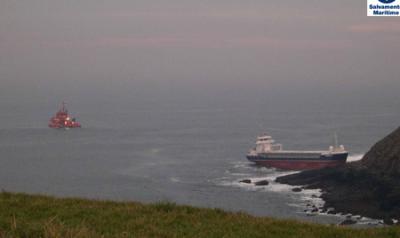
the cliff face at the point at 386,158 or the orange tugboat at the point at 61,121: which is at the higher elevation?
the orange tugboat at the point at 61,121

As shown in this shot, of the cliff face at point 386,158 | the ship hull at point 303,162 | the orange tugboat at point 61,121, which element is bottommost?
the ship hull at point 303,162

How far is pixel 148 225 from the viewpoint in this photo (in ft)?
20.5

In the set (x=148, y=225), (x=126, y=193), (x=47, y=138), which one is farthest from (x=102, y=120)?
(x=148, y=225)

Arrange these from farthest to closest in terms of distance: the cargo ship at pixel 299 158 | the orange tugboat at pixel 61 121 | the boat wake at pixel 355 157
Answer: the orange tugboat at pixel 61 121, the boat wake at pixel 355 157, the cargo ship at pixel 299 158

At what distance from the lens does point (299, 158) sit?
6009 cm

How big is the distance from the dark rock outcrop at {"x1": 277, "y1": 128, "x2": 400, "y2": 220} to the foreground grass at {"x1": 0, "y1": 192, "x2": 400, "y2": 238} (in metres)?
29.4

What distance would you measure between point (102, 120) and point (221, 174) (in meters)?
78.7

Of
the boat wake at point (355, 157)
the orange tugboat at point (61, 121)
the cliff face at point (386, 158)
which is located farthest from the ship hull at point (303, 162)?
the orange tugboat at point (61, 121)

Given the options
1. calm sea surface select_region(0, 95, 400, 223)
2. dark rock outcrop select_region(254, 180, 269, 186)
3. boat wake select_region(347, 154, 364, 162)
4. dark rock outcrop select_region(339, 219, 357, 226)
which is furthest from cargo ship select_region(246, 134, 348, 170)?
dark rock outcrop select_region(339, 219, 357, 226)

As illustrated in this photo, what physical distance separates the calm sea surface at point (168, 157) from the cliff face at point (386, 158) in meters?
6.72

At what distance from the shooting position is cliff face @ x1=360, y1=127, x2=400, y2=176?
44469 mm

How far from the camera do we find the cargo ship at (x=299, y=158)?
59469 millimetres

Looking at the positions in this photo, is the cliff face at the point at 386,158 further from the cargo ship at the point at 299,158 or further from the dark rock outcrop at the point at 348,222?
the dark rock outcrop at the point at 348,222

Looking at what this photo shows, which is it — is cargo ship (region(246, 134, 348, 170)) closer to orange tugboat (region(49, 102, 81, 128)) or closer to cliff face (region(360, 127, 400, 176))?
cliff face (region(360, 127, 400, 176))
